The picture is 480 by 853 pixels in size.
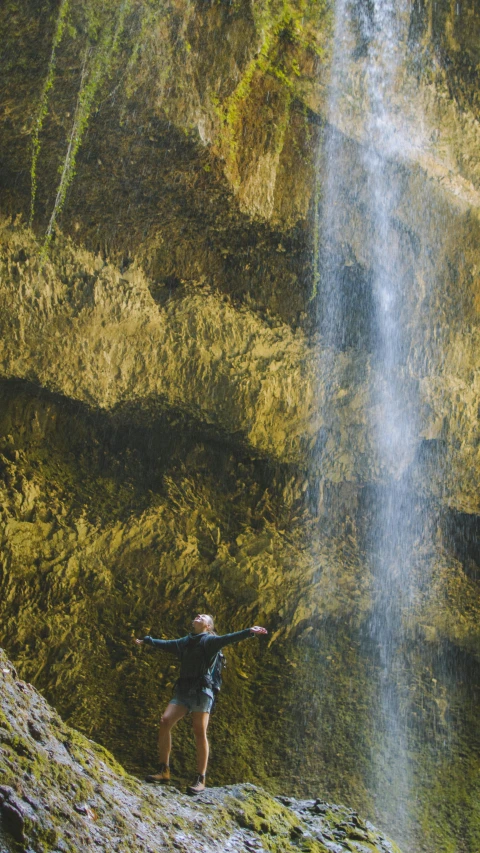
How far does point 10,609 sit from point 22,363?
88.6 inches

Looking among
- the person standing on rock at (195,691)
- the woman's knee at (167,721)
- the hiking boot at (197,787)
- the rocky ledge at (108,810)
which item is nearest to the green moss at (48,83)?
the person standing on rock at (195,691)

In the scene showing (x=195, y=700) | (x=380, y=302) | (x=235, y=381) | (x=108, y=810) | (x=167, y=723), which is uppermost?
(x=380, y=302)

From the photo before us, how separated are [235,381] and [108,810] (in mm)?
4920

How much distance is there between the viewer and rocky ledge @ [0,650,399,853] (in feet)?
8.66

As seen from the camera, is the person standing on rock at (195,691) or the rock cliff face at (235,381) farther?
the rock cliff face at (235,381)

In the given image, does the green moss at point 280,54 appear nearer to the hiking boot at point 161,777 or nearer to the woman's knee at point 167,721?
the woman's knee at point 167,721

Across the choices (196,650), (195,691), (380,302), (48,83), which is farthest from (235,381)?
(195,691)

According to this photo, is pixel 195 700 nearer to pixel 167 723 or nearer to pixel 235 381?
pixel 167 723

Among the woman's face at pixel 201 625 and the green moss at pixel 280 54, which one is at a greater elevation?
the green moss at pixel 280 54

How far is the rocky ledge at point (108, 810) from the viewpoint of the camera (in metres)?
2.64

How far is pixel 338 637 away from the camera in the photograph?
25.4 feet

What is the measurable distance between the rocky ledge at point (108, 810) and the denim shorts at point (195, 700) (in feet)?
1.53

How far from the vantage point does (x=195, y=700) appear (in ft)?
14.4

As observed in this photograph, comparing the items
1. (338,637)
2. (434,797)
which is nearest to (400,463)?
(338,637)
